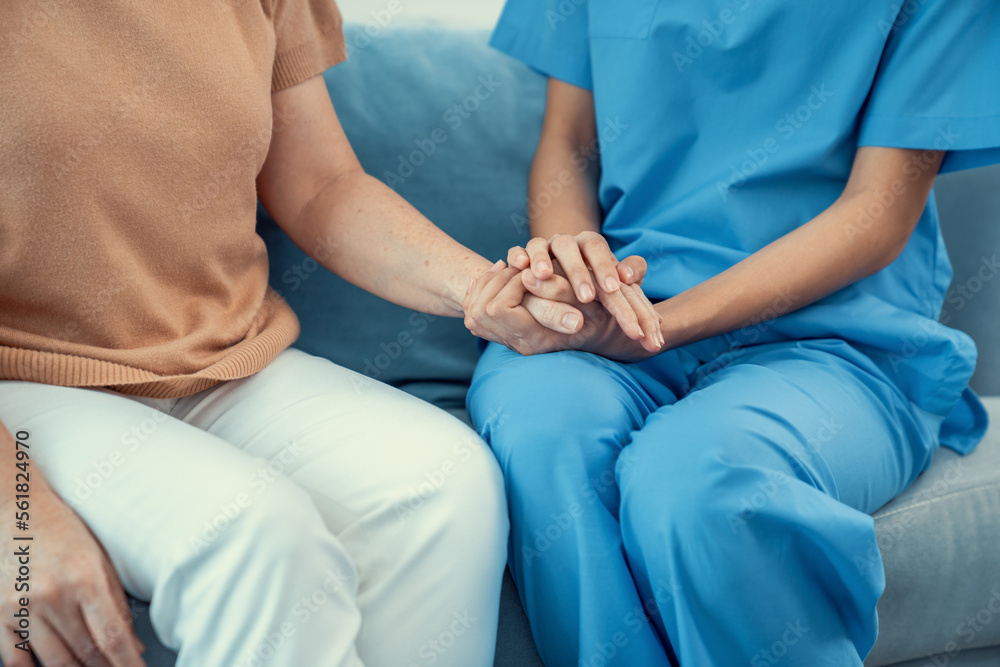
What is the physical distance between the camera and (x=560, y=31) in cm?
108

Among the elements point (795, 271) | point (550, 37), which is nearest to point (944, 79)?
point (795, 271)

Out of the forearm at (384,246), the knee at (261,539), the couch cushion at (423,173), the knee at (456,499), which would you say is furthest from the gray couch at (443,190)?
the knee at (261,539)

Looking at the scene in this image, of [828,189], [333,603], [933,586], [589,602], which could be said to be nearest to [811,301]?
[828,189]

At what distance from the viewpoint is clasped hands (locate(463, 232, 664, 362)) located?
0.78 meters

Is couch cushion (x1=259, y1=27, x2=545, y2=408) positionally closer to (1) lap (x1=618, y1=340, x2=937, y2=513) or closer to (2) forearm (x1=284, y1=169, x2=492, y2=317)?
(2) forearm (x1=284, y1=169, x2=492, y2=317)

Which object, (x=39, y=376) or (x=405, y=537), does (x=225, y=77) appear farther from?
(x=405, y=537)

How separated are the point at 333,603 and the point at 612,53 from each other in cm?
77

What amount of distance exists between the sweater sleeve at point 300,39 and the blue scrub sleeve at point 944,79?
64 centimetres

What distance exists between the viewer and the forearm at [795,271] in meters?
0.86

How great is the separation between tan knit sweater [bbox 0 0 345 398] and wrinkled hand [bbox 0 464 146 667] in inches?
6.6

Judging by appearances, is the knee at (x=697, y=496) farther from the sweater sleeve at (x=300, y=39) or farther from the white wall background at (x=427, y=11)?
the white wall background at (x=427, y=11)

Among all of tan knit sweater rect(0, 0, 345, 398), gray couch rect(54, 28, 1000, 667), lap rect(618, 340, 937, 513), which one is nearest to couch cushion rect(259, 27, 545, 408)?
gray couch rect(54, 28, 1000, 667)

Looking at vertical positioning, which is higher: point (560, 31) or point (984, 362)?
point (560, 31)

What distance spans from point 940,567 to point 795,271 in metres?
0.35
